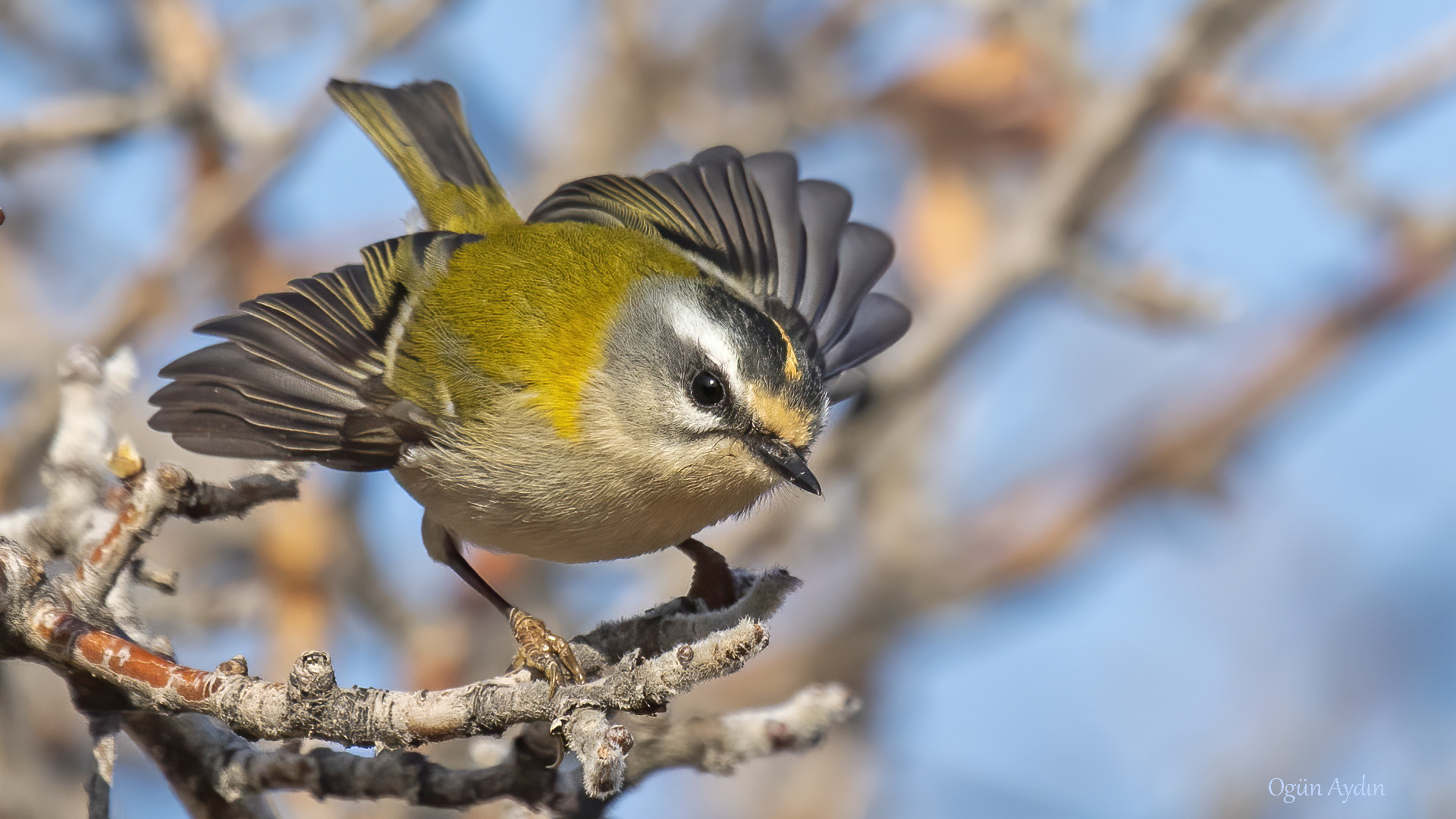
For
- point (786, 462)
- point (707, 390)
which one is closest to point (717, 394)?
point (707, 390)

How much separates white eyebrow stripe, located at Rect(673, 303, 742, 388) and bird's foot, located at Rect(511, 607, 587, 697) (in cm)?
50

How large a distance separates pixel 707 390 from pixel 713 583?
0.37m

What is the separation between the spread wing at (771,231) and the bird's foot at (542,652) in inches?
37.5

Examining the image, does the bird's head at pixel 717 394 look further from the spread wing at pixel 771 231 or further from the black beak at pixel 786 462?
the spread wing at pixel 771 231

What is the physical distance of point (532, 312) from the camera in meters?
2.43

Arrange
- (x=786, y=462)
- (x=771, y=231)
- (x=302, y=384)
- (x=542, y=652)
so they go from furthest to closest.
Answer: (x=771, y=231), (x=302, y=384), (x=786, y=462), (x=542, y=652)

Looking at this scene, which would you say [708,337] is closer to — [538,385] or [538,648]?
A: [538,385]

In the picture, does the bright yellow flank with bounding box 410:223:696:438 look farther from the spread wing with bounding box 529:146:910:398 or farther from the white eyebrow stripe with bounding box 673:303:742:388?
the spread wing with bounding box 529:146:910:398

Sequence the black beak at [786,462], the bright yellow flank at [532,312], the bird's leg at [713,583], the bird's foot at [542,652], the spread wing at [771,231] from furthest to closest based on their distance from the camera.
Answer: the spread wing at [771,231] < the bright yellow flank at [532,312] < the black beak at [786,462] < the bird's leg at [713,583] < the bird's foot at [542,652]

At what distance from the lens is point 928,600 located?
380 cm

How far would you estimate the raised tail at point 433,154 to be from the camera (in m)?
2.88

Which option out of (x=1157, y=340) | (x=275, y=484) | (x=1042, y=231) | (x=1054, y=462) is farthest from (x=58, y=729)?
(x=1157, y=340)

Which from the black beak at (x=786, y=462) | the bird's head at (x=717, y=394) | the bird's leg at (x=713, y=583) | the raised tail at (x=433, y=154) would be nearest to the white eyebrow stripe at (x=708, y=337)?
the bird's head at (x=717, y=394)

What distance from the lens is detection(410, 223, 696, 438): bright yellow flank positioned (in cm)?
233
